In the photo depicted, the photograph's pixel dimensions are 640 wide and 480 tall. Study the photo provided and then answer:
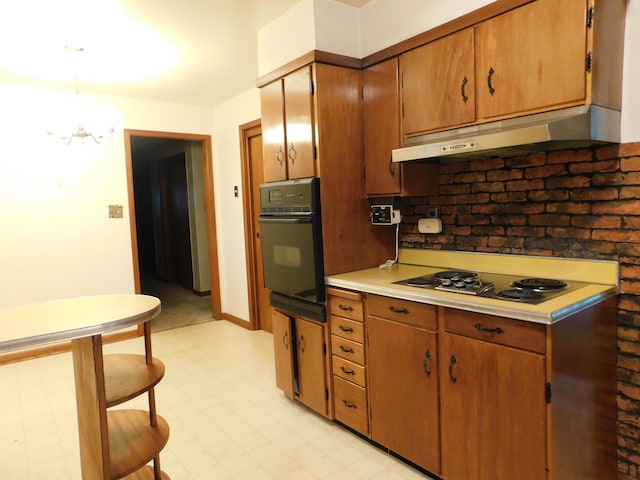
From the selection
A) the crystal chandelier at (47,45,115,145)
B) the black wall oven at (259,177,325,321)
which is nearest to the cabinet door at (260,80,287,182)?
the black wall oven at (259,177,325,321)

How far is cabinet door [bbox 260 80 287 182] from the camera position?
2742mm

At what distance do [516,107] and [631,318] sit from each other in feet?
3.46

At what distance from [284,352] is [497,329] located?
1.57 meters

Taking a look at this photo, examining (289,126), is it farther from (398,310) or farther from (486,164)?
(398,310)

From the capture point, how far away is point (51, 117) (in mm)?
3982

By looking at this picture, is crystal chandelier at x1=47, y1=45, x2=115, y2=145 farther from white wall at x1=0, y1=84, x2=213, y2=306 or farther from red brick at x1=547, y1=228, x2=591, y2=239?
red brick at x1=547, y1=228, x2=591, y2=239

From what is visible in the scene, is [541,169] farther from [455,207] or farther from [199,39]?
[199,39]

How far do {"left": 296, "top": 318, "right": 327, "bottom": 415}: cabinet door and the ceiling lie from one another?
201 centimetres

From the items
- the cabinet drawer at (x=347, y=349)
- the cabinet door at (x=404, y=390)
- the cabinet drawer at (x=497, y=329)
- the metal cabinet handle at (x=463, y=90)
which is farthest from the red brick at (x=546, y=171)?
the cabinet drawer at (x=347, y=349)

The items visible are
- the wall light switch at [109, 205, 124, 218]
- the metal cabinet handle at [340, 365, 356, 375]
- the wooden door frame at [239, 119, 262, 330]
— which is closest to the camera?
the metal cabinet handle at [340, 365, 356, 375]

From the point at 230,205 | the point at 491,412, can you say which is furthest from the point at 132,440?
the point at 230,205

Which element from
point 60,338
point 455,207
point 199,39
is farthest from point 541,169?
point 199,39

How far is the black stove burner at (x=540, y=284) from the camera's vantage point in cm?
186

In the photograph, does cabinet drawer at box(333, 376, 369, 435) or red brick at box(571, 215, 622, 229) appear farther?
cabinet drawer at box(333, 376, 369, 435)
